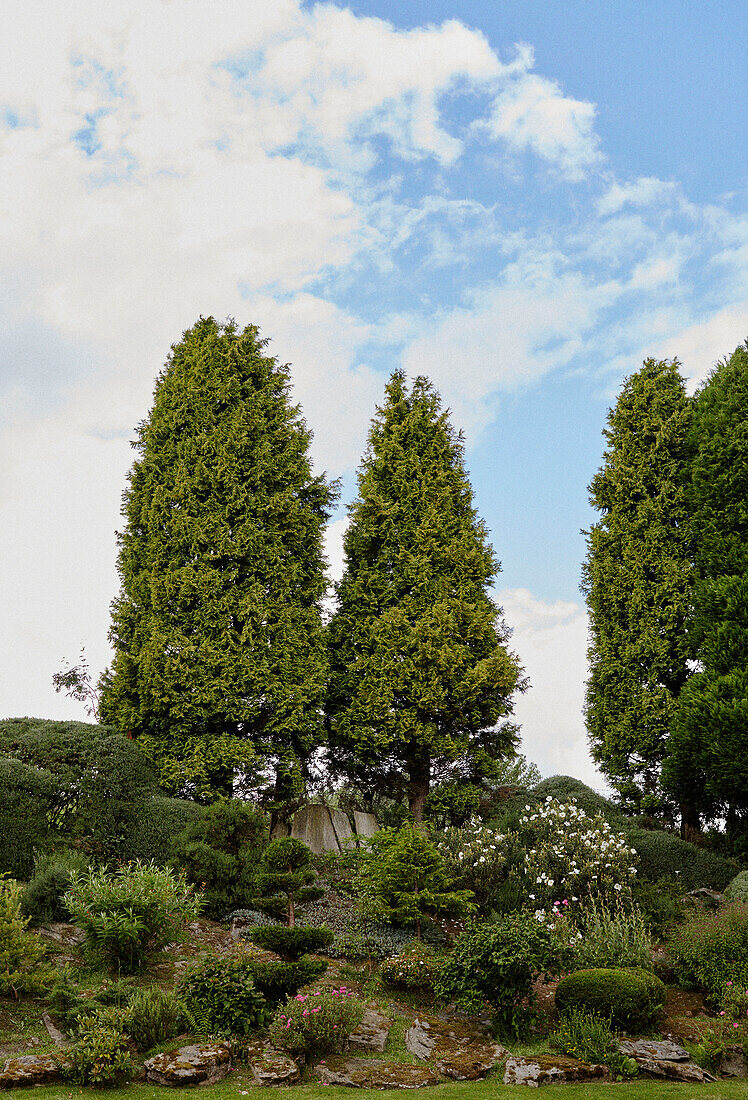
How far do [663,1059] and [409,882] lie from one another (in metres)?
4.05

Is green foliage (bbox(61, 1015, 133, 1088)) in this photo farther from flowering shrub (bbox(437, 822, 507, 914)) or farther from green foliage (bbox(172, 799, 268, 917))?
flowering shrub (bbox(437, 822, 507, 914))

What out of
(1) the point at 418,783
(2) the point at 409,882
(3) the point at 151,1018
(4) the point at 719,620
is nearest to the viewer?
(3) the point at 151,1018

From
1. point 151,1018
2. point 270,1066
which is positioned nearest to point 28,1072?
point 151,1018

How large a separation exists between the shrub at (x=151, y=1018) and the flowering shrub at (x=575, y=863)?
631 cm

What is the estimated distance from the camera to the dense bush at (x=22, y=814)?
12094 millimetres

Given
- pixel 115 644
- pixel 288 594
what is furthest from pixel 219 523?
pixel 115 644

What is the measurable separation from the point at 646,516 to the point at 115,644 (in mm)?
12548

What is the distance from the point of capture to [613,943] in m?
11.0

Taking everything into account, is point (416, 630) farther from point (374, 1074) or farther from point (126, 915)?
point (374, 1074)

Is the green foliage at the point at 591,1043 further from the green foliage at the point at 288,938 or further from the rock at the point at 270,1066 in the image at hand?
the rock at the point at 270,1066

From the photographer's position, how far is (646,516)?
19.2 meters

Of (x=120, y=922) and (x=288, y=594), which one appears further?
(x=288, y=594)

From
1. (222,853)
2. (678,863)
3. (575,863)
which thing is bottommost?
(678,863)

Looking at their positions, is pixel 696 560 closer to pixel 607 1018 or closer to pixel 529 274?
pixel 529 274
